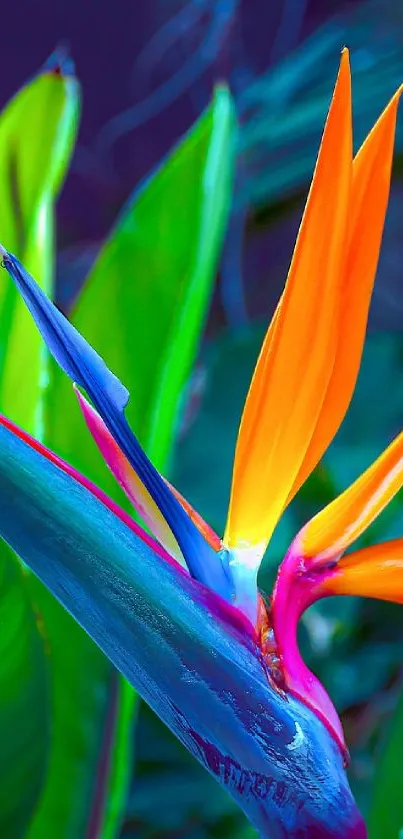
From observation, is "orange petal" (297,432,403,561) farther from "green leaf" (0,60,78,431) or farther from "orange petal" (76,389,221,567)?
"green leaf" (0,60,78,431)

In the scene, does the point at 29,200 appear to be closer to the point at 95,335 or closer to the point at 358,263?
the point at 95,335

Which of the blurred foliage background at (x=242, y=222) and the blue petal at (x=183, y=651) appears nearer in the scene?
the blue petal at (x=183, y=651)

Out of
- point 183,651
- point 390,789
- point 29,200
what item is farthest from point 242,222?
point 183,651

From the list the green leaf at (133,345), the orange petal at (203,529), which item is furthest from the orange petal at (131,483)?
the green leaf at (133,345)

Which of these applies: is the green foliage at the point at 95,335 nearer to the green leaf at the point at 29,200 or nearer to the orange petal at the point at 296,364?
the green leaf at the point at 29,200

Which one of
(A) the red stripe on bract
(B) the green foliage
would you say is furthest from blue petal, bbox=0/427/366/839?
(B) the green foliage

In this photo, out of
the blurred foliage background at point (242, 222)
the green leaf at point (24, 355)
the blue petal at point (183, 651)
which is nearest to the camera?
the blue petal at point (183, 651)

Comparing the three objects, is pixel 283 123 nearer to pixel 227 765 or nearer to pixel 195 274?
pixel 195 274

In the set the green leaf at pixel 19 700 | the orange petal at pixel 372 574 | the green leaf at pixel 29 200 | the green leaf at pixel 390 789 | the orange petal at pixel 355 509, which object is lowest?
the green leaf at pixel 390 789
